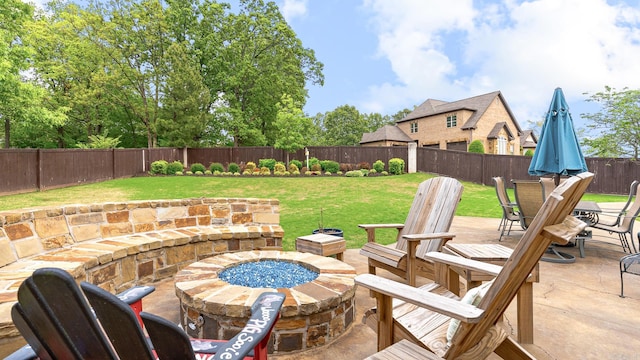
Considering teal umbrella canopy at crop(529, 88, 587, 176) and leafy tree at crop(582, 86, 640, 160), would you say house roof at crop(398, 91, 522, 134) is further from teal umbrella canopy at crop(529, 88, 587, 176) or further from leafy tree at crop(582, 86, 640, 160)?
teal umbrella canopy at crop(529, 88, 587, 176)

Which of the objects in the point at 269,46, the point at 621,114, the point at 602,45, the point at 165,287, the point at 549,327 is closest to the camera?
the point at 549,327

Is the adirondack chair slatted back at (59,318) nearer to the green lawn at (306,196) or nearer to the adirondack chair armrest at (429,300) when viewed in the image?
the adirondack chair armrest at (429,300)

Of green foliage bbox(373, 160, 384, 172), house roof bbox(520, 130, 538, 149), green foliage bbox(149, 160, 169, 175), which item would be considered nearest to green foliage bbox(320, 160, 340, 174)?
green foliage bbox(373, 160, 384, 172)

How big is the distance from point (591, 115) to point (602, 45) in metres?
5.04

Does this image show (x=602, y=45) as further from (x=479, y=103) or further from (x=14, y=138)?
(x=14, y=138)

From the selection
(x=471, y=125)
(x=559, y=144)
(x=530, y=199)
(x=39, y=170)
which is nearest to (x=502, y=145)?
(x=471, y=125)

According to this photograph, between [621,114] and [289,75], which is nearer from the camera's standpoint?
[621,114]

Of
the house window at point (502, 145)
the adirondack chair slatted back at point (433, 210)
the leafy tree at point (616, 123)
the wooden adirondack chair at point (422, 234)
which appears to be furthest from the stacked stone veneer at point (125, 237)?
the house window at point (502, 145)

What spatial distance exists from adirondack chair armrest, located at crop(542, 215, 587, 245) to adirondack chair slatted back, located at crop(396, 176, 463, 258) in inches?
75.1

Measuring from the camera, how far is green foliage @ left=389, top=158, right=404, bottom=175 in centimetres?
1711

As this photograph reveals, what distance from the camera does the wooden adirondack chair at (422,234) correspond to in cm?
299

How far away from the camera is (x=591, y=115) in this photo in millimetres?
15945

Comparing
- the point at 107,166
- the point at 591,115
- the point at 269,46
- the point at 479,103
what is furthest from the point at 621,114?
the point at 107,166

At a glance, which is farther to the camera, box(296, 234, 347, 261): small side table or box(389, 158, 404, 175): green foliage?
box(389, 158, 404, 175): green foliage
